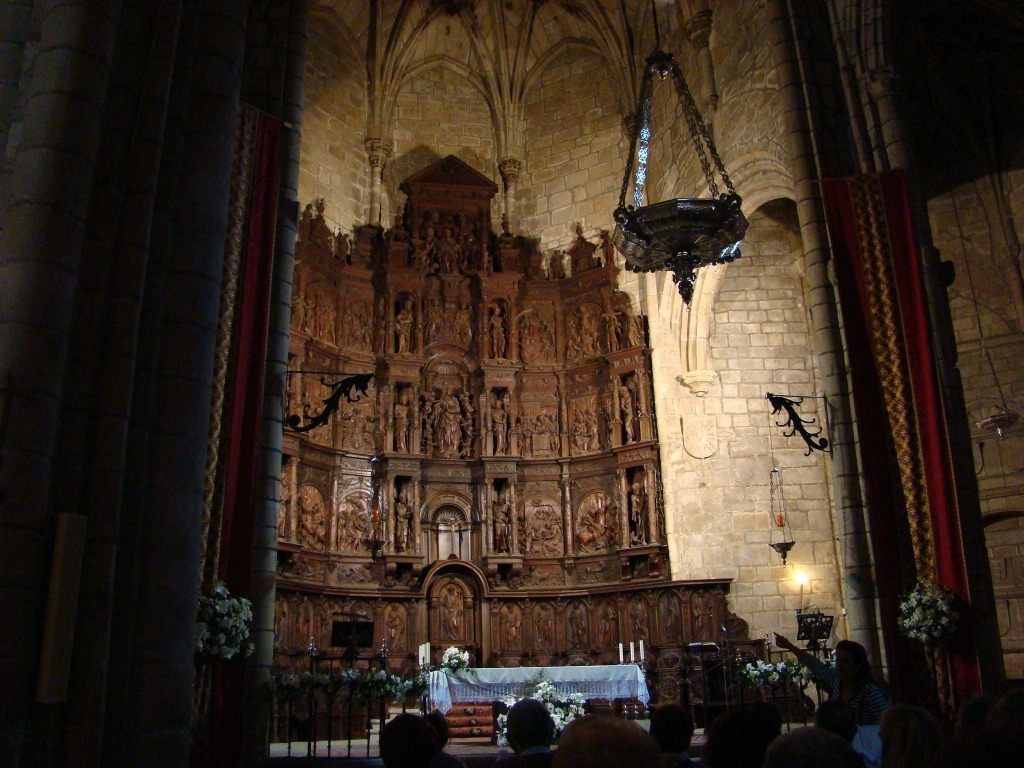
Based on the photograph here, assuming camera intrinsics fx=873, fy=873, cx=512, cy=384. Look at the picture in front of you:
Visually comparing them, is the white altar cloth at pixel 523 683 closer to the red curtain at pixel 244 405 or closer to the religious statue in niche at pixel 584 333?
the red curtain at pixel 244 405

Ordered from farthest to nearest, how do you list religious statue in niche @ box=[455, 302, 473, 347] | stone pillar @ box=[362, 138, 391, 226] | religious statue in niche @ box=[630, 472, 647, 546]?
1. stone pillar @ box=[362, 138, 391, 226]
2. religious statue in niche @ box=[455, 302, 473, 347]
3. religious statue in niche @ box=[630, 472, 647, 546]

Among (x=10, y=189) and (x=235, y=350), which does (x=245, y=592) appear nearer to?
(x=235, y=350)

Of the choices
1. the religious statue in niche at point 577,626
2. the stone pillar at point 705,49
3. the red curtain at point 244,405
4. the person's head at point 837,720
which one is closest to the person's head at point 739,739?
the person's head at point 837,720

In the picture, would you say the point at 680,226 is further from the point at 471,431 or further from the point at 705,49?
the point at 471,431

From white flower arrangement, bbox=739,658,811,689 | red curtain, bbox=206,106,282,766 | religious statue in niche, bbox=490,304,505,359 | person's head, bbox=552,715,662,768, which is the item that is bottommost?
white flower arrangement, bbox=739,658,811,689

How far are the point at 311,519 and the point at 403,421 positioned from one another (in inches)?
106

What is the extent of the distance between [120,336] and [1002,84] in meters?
14.8

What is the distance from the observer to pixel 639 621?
15516 mm

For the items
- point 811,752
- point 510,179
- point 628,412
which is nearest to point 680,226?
point 628,412

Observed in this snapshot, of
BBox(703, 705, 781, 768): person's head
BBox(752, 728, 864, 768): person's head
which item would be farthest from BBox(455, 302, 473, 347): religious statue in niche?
BBox(752, 728, 864, 768): person's head

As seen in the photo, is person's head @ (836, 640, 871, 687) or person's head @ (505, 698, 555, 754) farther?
person's head @ (836, 640, 871, 687)

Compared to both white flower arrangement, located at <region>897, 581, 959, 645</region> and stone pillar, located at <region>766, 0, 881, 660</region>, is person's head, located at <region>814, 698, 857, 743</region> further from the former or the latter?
stone pillar, located at <region>766, 0, 881, 660</region>

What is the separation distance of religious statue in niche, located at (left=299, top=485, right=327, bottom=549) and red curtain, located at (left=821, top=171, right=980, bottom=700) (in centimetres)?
942

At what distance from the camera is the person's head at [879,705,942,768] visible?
2.74m
